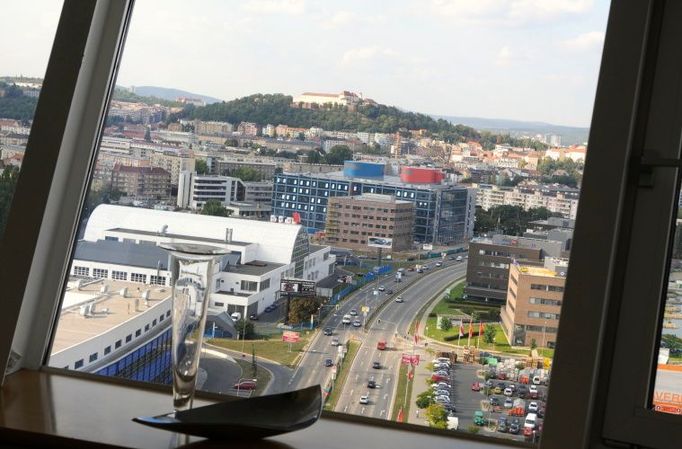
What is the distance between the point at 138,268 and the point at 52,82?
1.74ft

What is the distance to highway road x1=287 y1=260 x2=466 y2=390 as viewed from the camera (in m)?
2.25

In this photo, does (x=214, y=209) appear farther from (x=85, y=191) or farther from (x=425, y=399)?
(x=425, y=399)

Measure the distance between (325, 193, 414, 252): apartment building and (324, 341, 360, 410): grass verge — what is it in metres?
0.26

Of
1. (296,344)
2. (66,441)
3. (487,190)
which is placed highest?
(487,190)

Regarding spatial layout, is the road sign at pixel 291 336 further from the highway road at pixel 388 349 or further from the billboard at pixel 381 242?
the billboard at pixel 381 242

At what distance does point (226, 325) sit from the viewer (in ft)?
7.66

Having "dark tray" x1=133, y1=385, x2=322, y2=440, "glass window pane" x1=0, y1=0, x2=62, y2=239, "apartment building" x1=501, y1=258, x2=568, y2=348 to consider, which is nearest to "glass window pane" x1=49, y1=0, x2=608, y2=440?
"apartment building" x1=501, y1=258, x2=568, y2=348

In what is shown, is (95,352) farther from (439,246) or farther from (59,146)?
(439,246)

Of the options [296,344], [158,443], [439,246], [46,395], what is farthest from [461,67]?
[46,395]

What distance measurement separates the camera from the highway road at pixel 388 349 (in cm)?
220

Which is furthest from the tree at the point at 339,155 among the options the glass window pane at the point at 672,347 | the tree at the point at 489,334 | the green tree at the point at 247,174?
the glass window pane at the point at 672,347

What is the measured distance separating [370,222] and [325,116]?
30cm

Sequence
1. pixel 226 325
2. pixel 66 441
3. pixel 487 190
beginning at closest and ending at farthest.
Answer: pixel 66 441 < pixel 487 190 < pixel 226 325

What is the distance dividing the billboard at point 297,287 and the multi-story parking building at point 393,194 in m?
0.14
